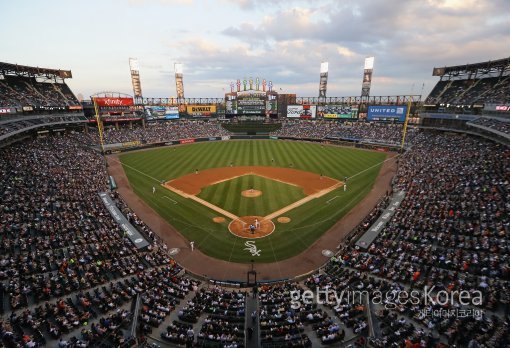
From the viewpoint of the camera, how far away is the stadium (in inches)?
544

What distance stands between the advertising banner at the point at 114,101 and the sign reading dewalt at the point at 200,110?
20.1 meters

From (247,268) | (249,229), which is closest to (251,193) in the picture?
(249,229)

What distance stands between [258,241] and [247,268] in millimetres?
3999

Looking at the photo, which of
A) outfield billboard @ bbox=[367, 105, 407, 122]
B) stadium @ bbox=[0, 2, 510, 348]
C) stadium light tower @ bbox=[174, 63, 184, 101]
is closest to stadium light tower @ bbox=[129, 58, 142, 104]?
stadium light tower @ bbox=[174, 63, 184, 101]

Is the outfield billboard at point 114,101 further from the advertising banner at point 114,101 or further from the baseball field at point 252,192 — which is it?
the baseball field at point 252,192

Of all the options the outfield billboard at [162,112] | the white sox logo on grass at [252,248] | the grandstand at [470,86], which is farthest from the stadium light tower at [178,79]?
the white sox logo on grass at [252,248]

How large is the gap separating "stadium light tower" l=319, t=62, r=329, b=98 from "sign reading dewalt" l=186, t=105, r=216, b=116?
3852 centimetres

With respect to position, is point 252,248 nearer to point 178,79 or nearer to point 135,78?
point 135,78

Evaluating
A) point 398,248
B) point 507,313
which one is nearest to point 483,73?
point 398,248

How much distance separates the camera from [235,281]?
775 inches

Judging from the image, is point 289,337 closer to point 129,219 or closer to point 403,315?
point 403,315

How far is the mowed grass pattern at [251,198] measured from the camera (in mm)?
31859

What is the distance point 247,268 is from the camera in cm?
2153

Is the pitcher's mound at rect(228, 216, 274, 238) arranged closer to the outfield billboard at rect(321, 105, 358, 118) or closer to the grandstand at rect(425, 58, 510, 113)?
the grandstand at rect(425, 58, 510, 113)
